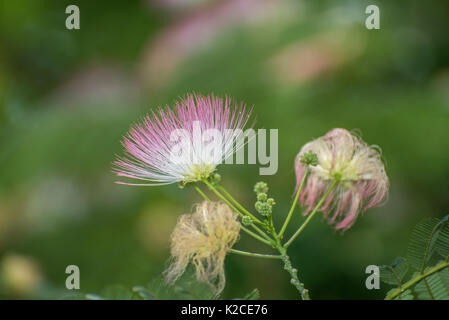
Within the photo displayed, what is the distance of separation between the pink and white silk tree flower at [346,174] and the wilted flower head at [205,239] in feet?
0.23

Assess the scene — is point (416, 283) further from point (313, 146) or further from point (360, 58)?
point (360, 58)

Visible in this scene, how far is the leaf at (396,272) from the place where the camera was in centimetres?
35

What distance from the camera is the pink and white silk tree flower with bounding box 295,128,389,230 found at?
14.6 inches

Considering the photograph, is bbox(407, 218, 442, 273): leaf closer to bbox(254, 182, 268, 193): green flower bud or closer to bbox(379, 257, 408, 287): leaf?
bbox(379, 257, 408, 287): leaf

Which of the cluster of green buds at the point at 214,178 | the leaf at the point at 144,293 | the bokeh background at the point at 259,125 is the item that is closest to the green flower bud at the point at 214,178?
the cluster of green buds at the point at 214,178

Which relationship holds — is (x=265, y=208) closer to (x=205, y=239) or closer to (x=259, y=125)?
(x=205, y=239)

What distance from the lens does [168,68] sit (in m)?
1.32

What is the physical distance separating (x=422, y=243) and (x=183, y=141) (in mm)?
173

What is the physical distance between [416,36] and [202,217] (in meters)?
1.13

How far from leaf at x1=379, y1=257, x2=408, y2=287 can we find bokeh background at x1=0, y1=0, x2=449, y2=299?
0.37 meters

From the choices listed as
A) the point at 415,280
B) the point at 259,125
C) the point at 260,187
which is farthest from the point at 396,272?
the point at 259,125

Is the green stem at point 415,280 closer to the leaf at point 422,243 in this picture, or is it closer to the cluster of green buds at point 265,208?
the leaf at point 422,243

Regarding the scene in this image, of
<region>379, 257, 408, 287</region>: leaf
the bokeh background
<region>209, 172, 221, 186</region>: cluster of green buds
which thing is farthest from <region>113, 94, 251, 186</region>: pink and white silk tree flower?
the bokeh background

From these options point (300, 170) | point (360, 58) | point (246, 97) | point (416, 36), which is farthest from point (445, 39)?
point (300, 170)
